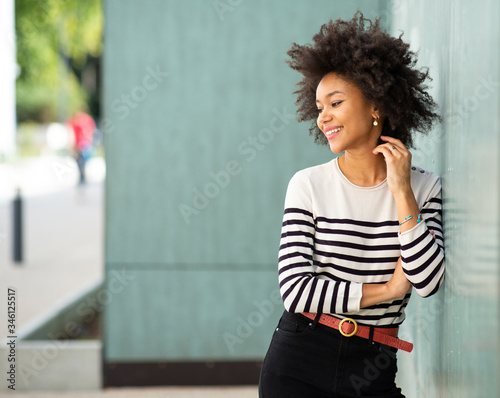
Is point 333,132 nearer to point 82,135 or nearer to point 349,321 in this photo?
point 349,321

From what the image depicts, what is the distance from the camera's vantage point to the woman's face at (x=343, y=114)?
2309 millimetres

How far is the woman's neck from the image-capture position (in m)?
2.34

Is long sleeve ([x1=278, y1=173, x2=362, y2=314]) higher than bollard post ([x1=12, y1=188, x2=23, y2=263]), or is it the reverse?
long sleeve ([x1=278, y1=173, x2=362, y2=314])

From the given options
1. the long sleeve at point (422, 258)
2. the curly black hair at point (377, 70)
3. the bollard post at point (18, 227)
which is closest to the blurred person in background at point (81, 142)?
the bollard post at point (18, 227)

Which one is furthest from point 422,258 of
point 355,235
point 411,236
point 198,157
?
point 198,157

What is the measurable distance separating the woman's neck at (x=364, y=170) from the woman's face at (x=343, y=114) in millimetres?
31

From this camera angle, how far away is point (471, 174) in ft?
6.49

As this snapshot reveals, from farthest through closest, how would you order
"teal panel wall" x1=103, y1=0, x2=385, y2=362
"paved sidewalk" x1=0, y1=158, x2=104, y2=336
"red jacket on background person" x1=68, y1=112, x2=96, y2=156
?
"red jacket on background person" x1=68, y1=112, x2=96, y2=156 < "paved sidewalk" x1=0, y1=158, x2=104, y2=336 < "teal panel wall" x1=103, y1=0, x2=385, y2=362

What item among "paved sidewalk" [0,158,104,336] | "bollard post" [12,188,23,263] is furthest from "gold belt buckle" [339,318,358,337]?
"bollard post" [12,188,23,263]

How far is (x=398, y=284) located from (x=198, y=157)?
309 centimetres

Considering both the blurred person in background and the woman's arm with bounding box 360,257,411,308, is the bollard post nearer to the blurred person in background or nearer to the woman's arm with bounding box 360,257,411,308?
the blurred person in background

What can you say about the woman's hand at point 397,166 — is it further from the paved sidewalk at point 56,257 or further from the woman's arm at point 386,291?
the paved sidewalk at point 56,257

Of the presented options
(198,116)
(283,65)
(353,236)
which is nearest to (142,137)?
(198,116)

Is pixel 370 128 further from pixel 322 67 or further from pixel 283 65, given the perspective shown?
pixel 283 65
